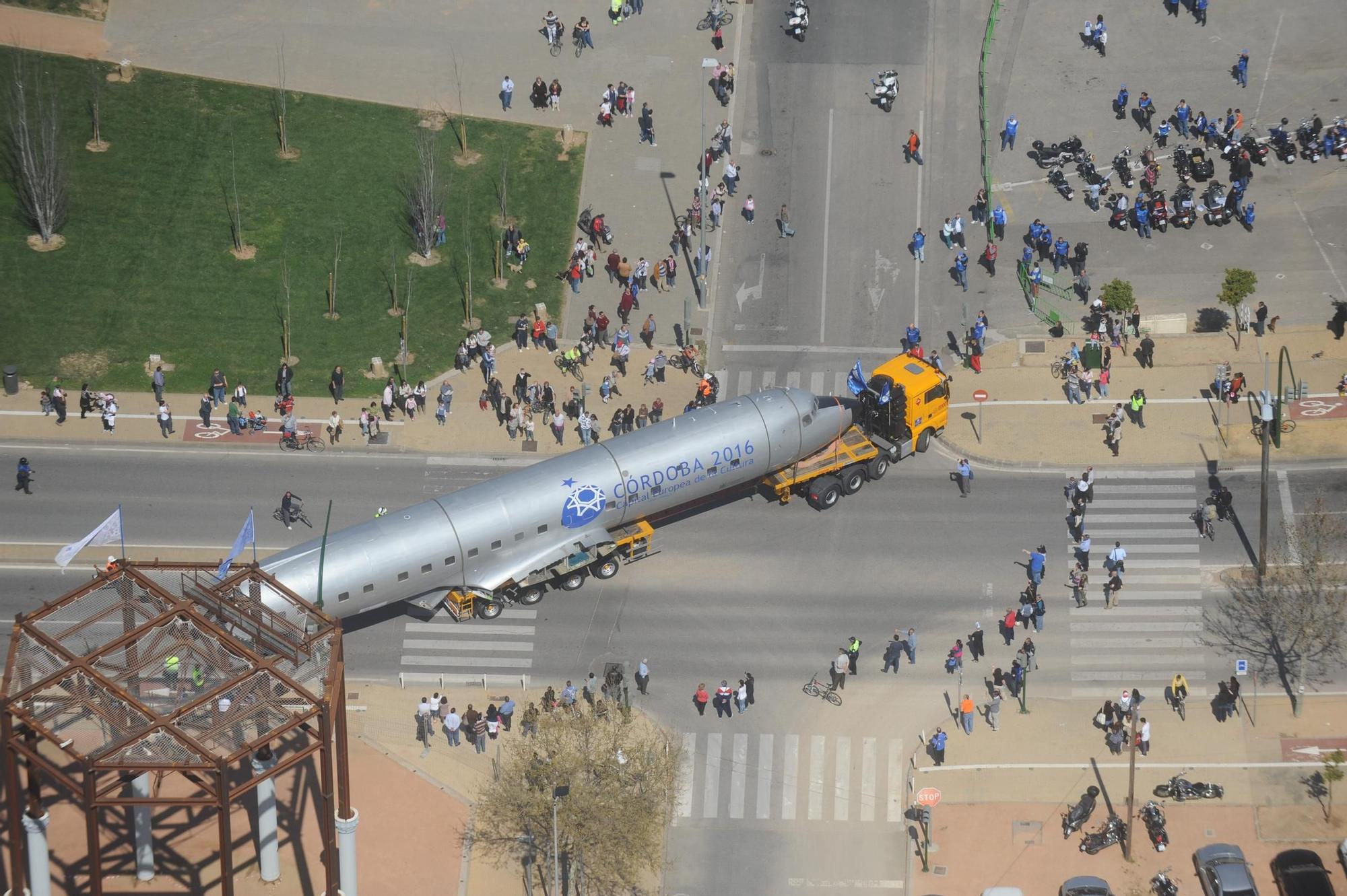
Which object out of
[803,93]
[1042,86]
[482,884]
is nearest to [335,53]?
[803,93]

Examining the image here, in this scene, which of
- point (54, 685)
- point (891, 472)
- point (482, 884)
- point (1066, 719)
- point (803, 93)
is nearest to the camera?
point (54, 685)

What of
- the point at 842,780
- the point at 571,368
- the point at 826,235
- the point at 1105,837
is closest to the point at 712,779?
the point at 842,780

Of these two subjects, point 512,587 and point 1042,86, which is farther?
point 1042,86

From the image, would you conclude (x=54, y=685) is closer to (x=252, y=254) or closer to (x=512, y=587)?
(x=512, y=587)

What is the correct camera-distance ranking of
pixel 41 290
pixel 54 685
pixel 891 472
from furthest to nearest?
pixel 41 290, pixel 891 472, pixel 54 685

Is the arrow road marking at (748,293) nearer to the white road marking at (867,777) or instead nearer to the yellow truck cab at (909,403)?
the yellow truck cab at (909,403)

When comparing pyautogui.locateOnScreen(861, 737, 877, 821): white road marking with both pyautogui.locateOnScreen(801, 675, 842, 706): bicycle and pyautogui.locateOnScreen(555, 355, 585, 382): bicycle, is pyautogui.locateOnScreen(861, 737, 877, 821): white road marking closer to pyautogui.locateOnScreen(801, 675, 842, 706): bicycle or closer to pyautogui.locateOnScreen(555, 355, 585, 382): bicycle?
pyautogui.locateOnScreen(801, 675, 842, 706): bicycle
